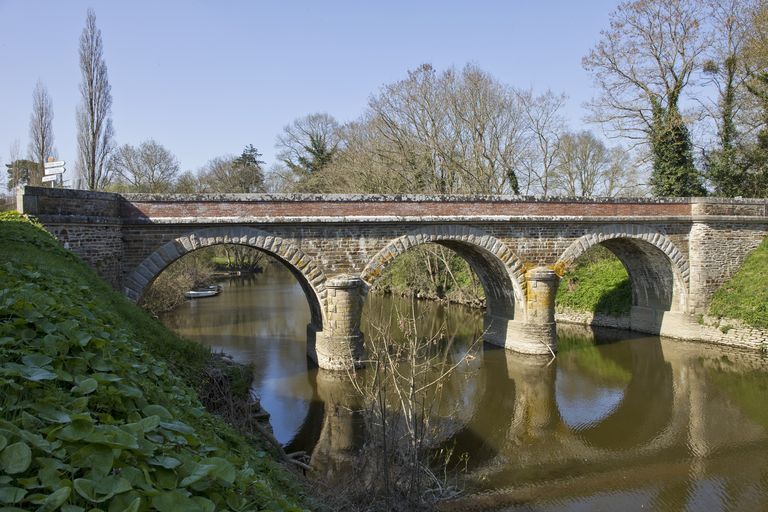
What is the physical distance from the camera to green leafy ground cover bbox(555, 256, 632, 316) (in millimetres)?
18703

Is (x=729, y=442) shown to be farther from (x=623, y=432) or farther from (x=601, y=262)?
(x=601, y=262)

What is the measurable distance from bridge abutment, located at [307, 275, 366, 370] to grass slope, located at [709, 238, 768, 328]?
11.0 metres

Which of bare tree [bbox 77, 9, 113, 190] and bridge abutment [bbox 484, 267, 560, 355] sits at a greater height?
bare tree [bbox 77, 9, 113, 190]

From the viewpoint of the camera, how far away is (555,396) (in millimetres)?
11656

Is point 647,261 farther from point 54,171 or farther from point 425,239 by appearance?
point 54,171

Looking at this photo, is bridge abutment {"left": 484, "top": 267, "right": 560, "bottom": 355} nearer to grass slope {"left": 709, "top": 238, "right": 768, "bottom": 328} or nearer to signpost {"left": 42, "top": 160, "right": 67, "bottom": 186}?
grass slope {"left": 709, "top": 238, "right": 768, "bottom": 328}

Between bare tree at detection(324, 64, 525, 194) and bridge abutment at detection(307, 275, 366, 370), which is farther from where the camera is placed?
bare tree at detection(324, 64, 525, 194)

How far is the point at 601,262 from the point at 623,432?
40.2 ft

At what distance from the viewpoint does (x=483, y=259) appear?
48.4ft

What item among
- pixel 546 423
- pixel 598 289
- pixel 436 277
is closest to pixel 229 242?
pixel 546 423

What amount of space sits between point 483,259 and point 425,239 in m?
2.53

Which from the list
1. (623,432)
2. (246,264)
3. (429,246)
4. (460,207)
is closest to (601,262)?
(429,246)

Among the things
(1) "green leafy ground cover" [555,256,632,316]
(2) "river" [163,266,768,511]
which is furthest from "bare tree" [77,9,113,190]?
(1) "green leafy ground cover" [555,256,632,316]

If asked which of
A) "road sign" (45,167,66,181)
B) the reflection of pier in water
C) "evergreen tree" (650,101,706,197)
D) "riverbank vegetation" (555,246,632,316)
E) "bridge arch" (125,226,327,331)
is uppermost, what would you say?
"evergreen tree" (650,101,706,197)
